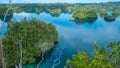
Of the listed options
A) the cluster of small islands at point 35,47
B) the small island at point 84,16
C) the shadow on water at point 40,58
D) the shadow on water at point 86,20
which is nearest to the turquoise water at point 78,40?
the shadow on water at point 40,58

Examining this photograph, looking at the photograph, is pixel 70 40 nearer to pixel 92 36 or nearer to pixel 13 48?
pixel 92 36

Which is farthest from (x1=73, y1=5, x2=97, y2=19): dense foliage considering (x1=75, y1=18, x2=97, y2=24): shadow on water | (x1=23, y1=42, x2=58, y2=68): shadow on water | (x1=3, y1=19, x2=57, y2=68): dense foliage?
(x1=3, y1=19, x2=57, y2=68): dense foliage

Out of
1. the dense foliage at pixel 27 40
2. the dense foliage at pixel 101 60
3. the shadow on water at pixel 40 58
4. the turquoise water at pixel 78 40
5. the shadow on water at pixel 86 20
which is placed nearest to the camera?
the dense foliage at pixel 101 60

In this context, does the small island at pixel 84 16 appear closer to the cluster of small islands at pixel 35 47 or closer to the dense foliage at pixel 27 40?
the cluster of small islands at pixel 35 47

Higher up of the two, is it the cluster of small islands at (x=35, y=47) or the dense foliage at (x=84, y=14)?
the cluster of small islands at (x=35, y=47)

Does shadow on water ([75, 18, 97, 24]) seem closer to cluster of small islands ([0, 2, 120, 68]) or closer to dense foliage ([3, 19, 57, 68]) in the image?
cluster of small islands ([0, 2, 120, 68])

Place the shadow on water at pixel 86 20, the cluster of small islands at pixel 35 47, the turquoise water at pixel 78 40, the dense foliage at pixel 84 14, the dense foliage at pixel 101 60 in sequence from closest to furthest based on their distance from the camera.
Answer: the dense foliage at pixel 101 60 < the cluster of small islands at pixel 35 47 < the turquoise water at pixel 78 40 < the shadow on water at pixel 86 20 < the dense foliage at pixel 84 14

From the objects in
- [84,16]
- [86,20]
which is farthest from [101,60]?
[84,16]

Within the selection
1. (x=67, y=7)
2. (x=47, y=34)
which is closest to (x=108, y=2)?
(x=67, y=7)

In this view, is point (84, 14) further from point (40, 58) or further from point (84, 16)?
point (40, 58)
